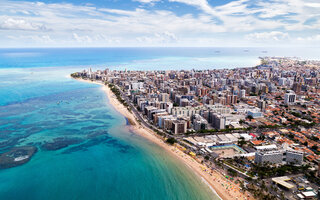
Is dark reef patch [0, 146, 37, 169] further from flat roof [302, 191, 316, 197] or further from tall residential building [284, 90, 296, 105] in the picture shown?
tall residential building [284, 90, 296, 105]

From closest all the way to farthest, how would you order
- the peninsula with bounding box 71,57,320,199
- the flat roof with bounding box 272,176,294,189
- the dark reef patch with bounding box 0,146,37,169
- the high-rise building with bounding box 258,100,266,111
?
the flat roof with bounding box 272,176,294,189 → the peninsula with bounding box 71,57,320,199 → the dark reef patch with bounding box 0,146,37,169 → the high-rise building with bounding box 258,100,266,111

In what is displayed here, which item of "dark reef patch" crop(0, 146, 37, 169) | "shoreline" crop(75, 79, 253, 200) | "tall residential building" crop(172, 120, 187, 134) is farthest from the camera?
"tall residential building" crop(172, 120, 187, 134)

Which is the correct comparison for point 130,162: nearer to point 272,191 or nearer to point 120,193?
point 120,193

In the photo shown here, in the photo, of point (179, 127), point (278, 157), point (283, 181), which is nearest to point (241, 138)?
point (278, 157)

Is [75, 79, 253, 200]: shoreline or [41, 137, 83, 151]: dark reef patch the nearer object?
[75, 79, 253, 200]: shoreline

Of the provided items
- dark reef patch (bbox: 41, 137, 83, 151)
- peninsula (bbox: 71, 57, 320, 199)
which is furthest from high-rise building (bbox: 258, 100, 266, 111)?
dark reef patch (bbox: 41, 137, 83, 151)

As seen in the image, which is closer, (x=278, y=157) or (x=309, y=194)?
(x=309, y=194)

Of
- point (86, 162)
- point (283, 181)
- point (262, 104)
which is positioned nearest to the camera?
point (283, 181)

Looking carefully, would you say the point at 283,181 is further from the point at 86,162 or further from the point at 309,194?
the point at 86,162
